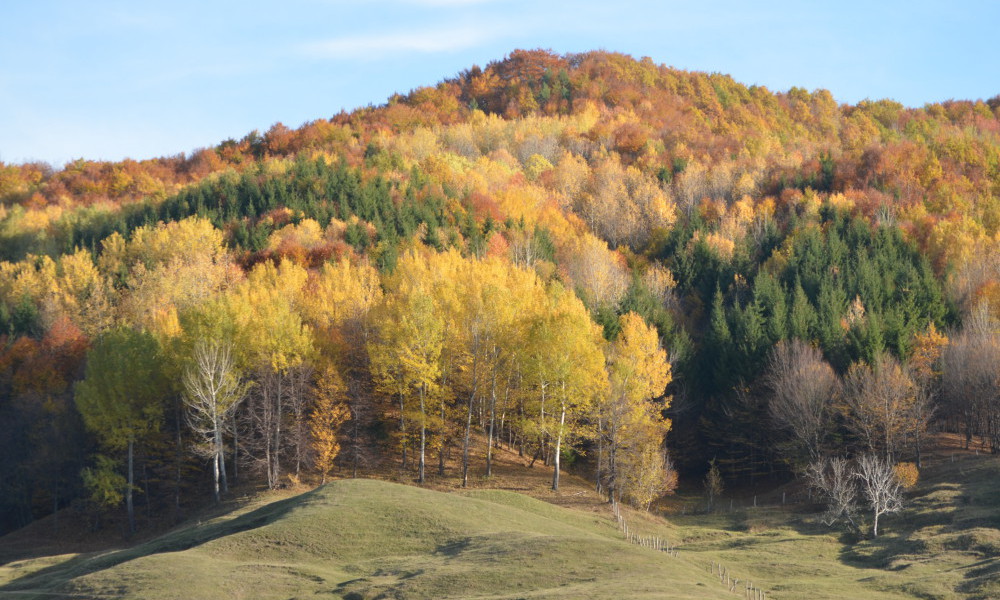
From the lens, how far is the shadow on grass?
44.7 meters

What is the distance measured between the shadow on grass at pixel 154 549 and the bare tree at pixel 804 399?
42.0m

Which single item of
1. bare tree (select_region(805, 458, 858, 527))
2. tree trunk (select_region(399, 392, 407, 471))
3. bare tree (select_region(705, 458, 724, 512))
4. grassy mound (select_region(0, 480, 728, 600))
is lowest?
bare tree (select_region(705, 458, 724, 512))

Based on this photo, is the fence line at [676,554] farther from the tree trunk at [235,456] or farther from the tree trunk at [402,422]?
the tree trunk at [235,456]

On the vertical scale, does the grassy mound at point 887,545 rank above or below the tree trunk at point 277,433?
below

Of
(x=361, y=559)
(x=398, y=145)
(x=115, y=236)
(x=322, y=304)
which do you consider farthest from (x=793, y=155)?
(x=361, y=559)

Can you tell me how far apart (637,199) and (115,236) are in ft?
274

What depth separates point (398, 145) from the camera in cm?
17000

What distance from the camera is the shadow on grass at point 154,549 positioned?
44688 mm

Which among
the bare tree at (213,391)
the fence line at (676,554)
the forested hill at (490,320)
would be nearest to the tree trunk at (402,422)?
the forested hill at (490,320)

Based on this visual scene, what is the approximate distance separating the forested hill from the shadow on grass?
39.1 ft

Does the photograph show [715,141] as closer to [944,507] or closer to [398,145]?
[398,145]

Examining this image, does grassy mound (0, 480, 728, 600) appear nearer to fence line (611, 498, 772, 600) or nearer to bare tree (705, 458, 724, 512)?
fence line (611, 498, 772, 600)

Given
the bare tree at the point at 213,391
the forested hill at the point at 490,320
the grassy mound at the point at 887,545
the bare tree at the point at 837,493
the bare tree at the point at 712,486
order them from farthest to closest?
the bare tree at the point at 712,486
the forested hill at the point at 490,320
the bare tree at the point at 213,391
the bare tree at the point at 837,493
the grassy mound at the point at 887,545

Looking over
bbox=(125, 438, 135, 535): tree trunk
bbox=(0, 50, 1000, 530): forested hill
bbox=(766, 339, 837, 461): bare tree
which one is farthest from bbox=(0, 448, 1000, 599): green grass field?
bbox=(125, 438, 135, 535): tree trunk
